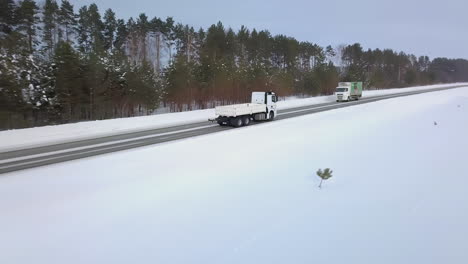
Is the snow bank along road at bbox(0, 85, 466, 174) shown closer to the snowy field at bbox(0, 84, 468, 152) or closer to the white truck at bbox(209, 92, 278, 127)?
the snowy field at bbox(0, 84, 468, 152)

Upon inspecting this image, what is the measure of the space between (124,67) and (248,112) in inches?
671

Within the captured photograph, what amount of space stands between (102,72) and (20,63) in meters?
6.65

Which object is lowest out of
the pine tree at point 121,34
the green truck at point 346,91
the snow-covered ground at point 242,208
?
the snow-covered ground at point 242,208

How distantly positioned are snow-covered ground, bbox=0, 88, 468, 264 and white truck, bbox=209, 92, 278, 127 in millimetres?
9517

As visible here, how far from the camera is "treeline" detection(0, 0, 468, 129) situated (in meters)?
26.6

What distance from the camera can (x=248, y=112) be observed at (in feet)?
75.8

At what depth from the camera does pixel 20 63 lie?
1017 inches

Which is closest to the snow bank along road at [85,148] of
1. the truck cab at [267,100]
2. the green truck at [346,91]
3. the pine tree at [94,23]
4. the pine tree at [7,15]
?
the truck cab at [267,100]

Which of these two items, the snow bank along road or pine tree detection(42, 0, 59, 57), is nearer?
the snow bank along road

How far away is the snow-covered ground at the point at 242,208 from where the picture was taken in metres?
5.36

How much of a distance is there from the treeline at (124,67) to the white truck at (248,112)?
1350 cm

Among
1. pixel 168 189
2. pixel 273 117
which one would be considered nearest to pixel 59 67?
pixel 273 117

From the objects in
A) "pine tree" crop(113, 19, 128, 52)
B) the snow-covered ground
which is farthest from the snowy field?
"pine tree" crop(113, 19, 128, 52)

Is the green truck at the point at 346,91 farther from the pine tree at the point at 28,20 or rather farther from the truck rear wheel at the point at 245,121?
the pine tree at the point at 28,20
